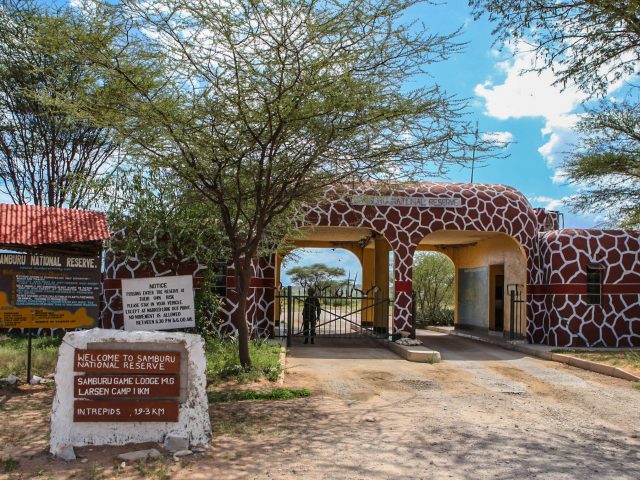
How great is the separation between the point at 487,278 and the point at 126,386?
17.1 meters

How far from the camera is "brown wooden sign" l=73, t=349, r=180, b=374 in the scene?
620cm

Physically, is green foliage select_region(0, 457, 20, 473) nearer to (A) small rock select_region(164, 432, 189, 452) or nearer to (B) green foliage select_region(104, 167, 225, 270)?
(A) small rock select_region(164, 432, 189, 452)

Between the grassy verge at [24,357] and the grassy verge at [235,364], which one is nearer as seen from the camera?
the grassy verge at [24,357]

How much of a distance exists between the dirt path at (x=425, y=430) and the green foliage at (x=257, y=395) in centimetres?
26

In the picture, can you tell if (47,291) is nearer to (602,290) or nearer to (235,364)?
(235,364)

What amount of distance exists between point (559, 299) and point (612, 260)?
185 cm

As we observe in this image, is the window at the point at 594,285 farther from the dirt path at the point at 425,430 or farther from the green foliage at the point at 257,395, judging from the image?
the green foliage at the point at 257,395

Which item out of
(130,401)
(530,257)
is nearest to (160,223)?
(130,401)

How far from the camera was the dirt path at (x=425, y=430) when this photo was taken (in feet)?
18.7

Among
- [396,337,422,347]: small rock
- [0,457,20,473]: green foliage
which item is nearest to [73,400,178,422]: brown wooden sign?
[0,457,20,473]: green foliage

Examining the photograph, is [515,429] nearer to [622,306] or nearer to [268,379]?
[268,379]

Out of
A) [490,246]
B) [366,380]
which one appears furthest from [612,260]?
[366,380]

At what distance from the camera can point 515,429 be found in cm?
746

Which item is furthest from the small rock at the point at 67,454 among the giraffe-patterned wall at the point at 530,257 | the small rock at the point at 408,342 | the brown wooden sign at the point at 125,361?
the small rock at the point at 408,342
